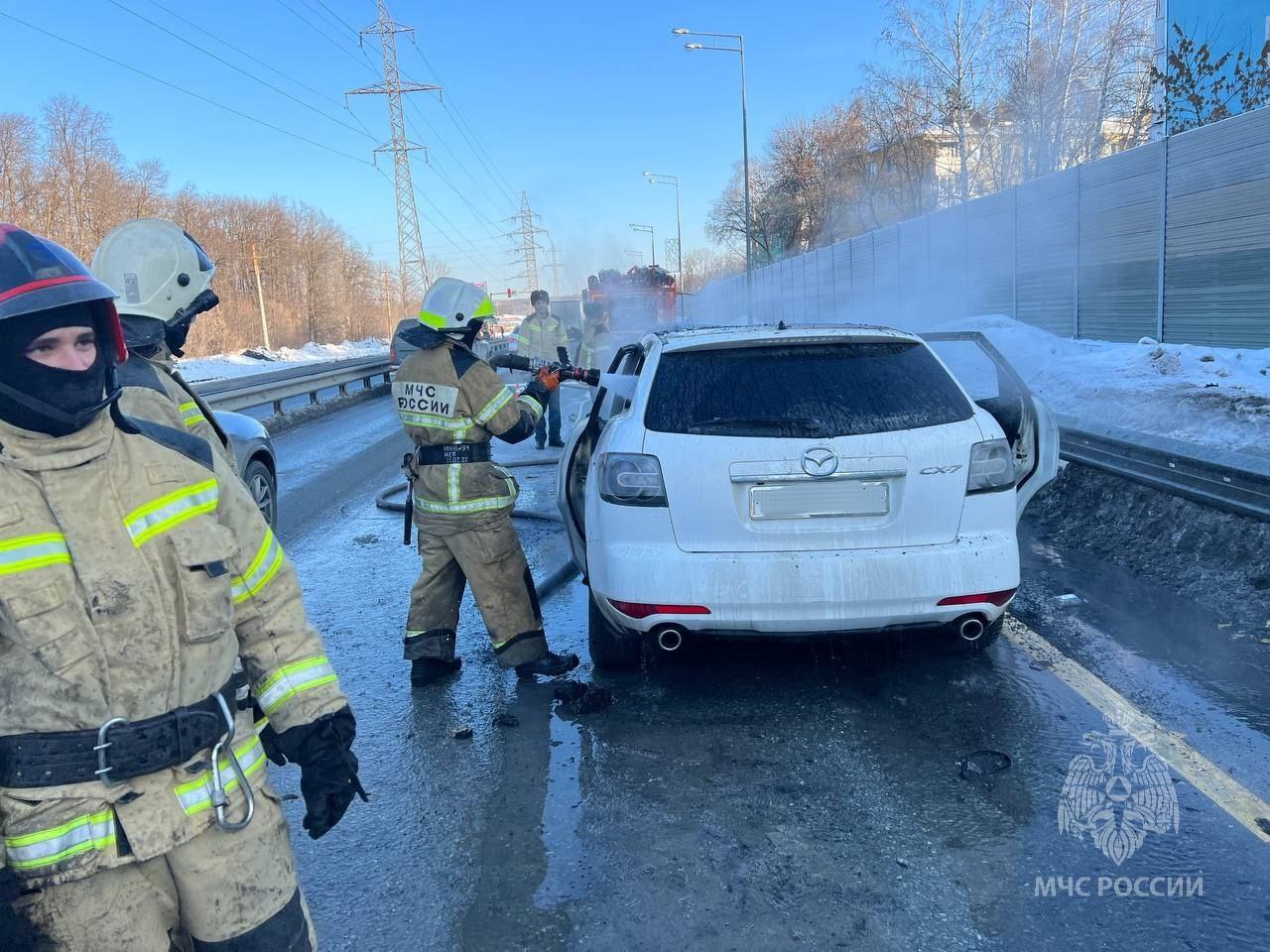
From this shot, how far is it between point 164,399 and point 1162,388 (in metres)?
10.4

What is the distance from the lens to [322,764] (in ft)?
6.23

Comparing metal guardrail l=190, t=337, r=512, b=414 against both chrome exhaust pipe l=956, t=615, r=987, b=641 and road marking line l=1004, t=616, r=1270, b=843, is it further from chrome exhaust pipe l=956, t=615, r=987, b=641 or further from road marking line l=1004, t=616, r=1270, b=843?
chrome exhaust pipe l=956, t=615, r=987, b=641

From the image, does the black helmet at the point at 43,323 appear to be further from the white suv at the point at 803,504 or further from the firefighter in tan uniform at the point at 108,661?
the white suv at the point at 803,504

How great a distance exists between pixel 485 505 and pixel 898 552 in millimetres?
1842

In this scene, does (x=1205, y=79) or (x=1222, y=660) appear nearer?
(x=1222, y=660)

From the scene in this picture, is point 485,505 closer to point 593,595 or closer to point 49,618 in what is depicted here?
point 593,595

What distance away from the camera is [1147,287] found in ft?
49.0

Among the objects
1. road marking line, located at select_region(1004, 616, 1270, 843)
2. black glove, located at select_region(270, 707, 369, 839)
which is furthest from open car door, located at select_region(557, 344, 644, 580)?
black glove, located at select_region(270, 707, 369, 839)

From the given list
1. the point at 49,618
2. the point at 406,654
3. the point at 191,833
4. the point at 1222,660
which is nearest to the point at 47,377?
the point at 49,618

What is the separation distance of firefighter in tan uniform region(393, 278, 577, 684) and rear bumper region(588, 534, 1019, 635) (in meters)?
0.86

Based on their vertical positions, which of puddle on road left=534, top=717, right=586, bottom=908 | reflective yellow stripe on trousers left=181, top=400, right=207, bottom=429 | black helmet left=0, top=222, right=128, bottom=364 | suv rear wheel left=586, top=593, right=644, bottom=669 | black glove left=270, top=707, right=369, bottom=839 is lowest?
puddle on road left=534, top=717, right=586, bottom=908

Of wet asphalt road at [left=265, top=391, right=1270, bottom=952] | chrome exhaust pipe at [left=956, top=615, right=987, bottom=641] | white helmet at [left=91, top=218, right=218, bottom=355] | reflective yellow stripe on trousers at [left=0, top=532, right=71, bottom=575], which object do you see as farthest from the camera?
chrome exhaust pipe at [left=956, top=615, right=987, bottom=641]

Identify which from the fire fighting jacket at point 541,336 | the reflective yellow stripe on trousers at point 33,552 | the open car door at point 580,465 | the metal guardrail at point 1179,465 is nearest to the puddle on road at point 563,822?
the open car door at point 580,465

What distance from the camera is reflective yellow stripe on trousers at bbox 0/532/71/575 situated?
1.54 m
